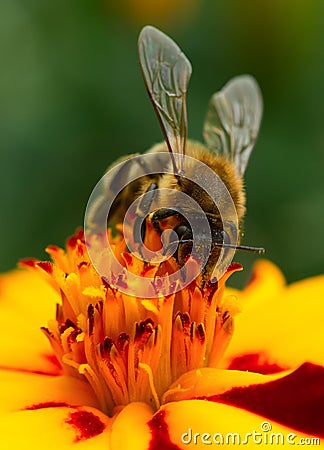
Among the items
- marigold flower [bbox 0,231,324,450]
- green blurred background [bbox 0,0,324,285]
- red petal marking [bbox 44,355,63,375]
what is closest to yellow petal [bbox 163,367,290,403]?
marigold flower [bbox 0,231,324,450]

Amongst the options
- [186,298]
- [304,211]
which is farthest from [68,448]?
[304,211]

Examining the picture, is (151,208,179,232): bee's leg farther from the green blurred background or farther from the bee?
the green blurred background

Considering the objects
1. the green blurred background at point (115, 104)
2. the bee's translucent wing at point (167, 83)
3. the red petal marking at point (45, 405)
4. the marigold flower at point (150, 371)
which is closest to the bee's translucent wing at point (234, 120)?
the bee's translucent wing at point (167, 83)

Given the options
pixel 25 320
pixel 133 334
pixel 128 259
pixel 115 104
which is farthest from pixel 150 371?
pixel 115 104

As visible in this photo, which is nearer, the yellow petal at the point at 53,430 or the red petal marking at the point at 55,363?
the yellow petal at the point at 53,430

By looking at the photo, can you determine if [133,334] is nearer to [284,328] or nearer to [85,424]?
[85,424]

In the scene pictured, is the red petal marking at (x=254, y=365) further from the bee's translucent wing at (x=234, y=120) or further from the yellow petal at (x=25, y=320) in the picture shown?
the bee's translucent wing at (x=234, y=120)
